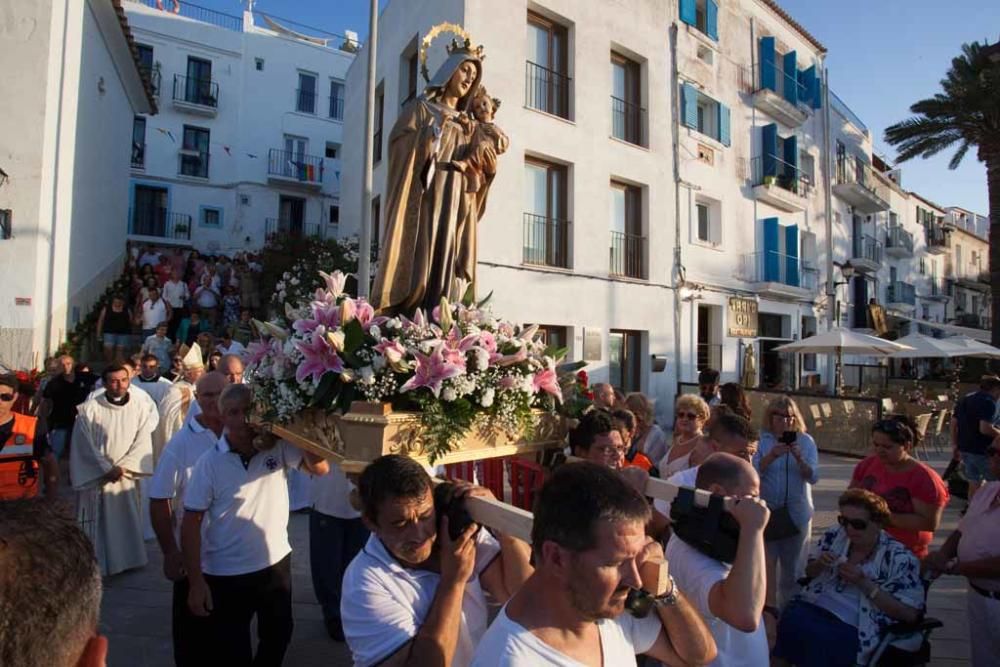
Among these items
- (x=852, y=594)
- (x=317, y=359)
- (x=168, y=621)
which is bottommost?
(x=168, y=621)

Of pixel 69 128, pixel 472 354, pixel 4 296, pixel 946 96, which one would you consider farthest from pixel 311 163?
pixel 472 354

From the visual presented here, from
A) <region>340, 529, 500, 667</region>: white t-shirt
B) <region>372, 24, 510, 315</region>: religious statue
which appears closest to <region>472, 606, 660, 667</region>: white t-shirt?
<region>340, 529, 500, 667</region>: white t-shirt

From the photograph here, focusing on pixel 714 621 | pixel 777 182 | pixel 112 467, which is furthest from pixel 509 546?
pixel 777 182

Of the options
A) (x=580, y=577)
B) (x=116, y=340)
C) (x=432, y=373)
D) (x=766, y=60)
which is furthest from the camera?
(x=766, y=60)

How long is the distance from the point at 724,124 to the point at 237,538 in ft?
54.7

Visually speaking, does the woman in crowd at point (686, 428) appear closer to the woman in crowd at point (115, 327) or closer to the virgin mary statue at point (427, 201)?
the virgin mary statue at point (427, 201)

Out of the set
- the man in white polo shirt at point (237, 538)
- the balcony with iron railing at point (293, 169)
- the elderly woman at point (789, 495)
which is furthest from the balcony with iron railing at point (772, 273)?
the balcony with iron railing at point (293, 169)

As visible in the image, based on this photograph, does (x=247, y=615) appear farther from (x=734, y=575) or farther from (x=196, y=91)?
(x=196, y=91)

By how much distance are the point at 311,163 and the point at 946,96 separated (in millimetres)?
23373

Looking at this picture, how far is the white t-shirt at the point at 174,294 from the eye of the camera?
12.8m

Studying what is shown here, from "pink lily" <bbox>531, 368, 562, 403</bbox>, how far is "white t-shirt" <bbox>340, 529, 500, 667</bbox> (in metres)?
0.75

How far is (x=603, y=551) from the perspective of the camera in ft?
4.58

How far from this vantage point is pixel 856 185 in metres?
21.4

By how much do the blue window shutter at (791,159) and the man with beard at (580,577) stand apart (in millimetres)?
19278
